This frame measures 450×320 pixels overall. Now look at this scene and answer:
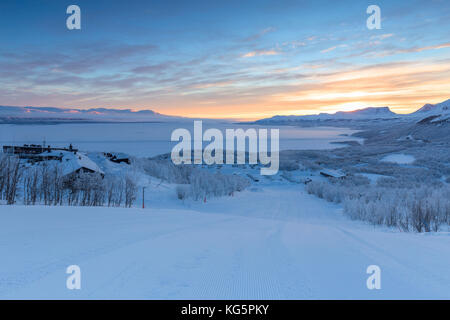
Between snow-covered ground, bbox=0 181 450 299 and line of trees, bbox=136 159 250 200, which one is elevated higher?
snow-covered ground, bbox=0 181 450 299

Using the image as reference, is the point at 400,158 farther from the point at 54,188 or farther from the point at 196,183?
the point at 54,188

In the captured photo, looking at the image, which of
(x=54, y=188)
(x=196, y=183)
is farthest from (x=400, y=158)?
(x=54, y=188)

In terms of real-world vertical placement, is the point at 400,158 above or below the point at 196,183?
above

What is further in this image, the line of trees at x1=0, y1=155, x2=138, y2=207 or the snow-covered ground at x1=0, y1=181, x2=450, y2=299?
the line of trees at x1=0, y1=155, x2=138, y2=207

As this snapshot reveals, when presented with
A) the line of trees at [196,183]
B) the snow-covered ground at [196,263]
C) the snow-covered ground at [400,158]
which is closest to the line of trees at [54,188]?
the line of trees at [196,183]

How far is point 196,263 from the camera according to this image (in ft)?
9.43

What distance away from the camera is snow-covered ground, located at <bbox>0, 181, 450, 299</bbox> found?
2.29 m

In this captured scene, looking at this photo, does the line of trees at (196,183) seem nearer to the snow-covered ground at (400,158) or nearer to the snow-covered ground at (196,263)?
the snow-covered ground at (196,263)

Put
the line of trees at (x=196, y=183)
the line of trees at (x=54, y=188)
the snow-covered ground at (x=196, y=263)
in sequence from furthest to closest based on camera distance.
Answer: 1. the line of trees at (x=196, y=183)
2. the line of trees at (x=54, y=188)
3. the snow-covered ground at (x=196, y=263)

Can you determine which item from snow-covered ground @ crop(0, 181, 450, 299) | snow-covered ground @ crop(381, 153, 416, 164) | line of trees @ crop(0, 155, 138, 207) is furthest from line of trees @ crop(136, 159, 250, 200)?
snow-covered ground @ crop(381, 153, 416, 164)

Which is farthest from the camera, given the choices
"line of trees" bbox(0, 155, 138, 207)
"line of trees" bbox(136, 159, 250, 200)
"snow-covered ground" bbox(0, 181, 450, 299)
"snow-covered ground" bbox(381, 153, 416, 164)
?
"snow-covered ground" bbox(381, 153, 416, 164)

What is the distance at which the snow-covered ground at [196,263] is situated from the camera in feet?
7.51

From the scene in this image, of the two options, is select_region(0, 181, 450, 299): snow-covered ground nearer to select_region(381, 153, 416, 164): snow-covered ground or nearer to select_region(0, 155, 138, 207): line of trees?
select_region(0, 155, 138, 207): line of trees
